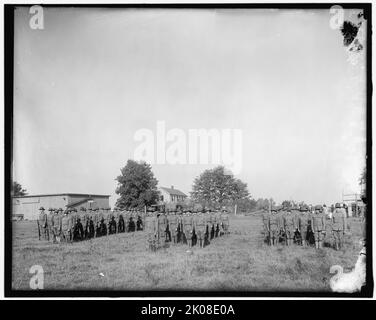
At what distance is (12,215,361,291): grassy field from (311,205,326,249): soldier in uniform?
727 millimetres

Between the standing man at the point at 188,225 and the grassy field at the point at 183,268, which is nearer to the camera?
the grassy field at the point at 183,268

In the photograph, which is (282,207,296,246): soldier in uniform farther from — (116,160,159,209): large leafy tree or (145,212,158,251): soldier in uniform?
(116,160,159,209): large leafy tree

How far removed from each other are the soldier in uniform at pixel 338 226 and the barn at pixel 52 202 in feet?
19.5

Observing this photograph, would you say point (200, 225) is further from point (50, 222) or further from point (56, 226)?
point (56, 226)

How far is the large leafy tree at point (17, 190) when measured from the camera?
8.08 meters

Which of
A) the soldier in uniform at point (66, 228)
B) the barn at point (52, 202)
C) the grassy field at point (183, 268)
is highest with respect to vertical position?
the barn at point (52, 202)

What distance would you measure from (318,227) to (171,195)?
4232 mm

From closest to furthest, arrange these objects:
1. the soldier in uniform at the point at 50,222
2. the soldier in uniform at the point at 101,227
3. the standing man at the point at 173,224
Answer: the soldier in uniform at the point at 50,222, the standing man at the point at 173,224, the soldier in uniform at the point at 101,227

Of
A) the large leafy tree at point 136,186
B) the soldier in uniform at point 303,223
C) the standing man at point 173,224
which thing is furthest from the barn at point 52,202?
the soldier in uniform at point 303,223

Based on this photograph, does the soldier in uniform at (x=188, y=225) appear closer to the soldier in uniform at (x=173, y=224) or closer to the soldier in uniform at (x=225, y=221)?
the soldier in uniform at (x=173, y=224)

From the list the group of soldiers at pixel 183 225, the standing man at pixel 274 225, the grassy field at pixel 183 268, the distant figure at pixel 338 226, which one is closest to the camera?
the grassy field at pixel 183 268

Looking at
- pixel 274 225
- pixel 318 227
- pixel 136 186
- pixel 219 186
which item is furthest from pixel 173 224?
pixel 318 227

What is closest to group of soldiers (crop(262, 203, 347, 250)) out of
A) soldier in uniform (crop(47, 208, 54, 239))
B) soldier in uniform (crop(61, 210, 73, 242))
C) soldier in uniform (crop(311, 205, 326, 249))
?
soldier in uniform (crop(311, 205, 326, 249))

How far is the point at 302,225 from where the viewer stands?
414 inches
